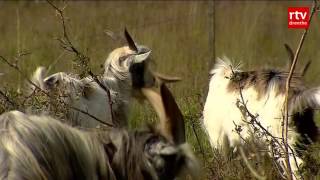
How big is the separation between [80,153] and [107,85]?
3.36 meters

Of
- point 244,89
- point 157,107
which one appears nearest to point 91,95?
point 244,89

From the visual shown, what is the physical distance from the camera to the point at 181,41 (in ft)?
32.0

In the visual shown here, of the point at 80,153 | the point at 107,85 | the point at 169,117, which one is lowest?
the point at 80,153

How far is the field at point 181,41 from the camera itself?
5941 millimetres

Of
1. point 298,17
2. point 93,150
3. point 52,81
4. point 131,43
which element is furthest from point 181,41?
point 93,150

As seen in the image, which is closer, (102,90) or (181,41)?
(102,90)

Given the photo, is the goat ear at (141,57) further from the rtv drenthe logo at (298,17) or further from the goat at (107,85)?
the rtv drenthe logo at (298,17)

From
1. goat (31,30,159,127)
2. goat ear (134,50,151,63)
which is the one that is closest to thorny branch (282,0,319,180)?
goat (31,30,159,127)

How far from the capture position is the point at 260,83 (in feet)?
16.1

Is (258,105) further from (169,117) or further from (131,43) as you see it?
(169,117)

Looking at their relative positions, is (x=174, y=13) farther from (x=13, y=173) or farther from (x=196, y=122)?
(x=13, y=173)

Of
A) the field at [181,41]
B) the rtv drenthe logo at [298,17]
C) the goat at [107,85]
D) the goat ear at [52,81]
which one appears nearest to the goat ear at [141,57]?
the goat at [107,85]

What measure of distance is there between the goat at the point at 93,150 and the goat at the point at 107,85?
7.76 ft

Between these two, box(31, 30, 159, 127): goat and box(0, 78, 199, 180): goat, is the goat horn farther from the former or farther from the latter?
box(31, 30, 159, 127): goat
